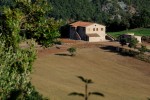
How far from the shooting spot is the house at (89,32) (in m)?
107

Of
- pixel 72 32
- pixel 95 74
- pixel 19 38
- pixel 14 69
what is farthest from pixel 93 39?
pixel 14 69

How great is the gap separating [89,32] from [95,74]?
149 ft

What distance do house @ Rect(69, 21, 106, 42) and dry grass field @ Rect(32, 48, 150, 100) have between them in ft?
51.0

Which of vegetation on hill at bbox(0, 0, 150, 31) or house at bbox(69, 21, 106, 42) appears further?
vegetation on hill at bbox(0, 0, 150, 31)

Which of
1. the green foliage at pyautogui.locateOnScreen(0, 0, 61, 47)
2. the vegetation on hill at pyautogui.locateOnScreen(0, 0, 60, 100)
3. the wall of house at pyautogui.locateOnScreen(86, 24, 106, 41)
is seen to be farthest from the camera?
the wall of house at pyautogui.locateOnScreen(86, 24, 106, 41)

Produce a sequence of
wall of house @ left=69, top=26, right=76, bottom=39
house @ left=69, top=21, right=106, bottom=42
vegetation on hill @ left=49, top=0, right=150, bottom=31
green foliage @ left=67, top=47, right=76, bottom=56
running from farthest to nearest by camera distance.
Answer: vegetation on hill @ left=49, top=0, right=150, bottom=31
wall of house @ left=69, top=26, right=76, bottom=39
house @ left=69, top=21, right=106, bottom=42
green foliage @ left=67, top=47, right=76, bottom=56

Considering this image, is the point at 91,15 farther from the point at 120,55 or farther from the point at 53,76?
the point at 53,76

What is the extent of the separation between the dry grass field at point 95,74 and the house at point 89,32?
51.0ft

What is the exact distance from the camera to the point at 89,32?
361ft

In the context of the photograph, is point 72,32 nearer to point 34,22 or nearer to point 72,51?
point 72,51

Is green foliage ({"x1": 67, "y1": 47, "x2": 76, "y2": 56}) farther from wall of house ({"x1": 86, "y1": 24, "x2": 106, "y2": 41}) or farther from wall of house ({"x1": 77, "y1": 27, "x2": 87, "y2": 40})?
wall of house ({"x1": 86, "y1": 24, "x2": 106, "y2": 41})

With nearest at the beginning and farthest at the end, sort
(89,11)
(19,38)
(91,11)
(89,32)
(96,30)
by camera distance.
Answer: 1. (19,38)
2. (89,32)
3. (96,30)
4. (89,11)
5. (91,11)

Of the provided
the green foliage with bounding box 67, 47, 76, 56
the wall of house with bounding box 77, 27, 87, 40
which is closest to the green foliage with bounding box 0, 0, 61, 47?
the green foliage with bounding box 67, 47, 76, 56

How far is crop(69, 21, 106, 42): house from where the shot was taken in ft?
352
